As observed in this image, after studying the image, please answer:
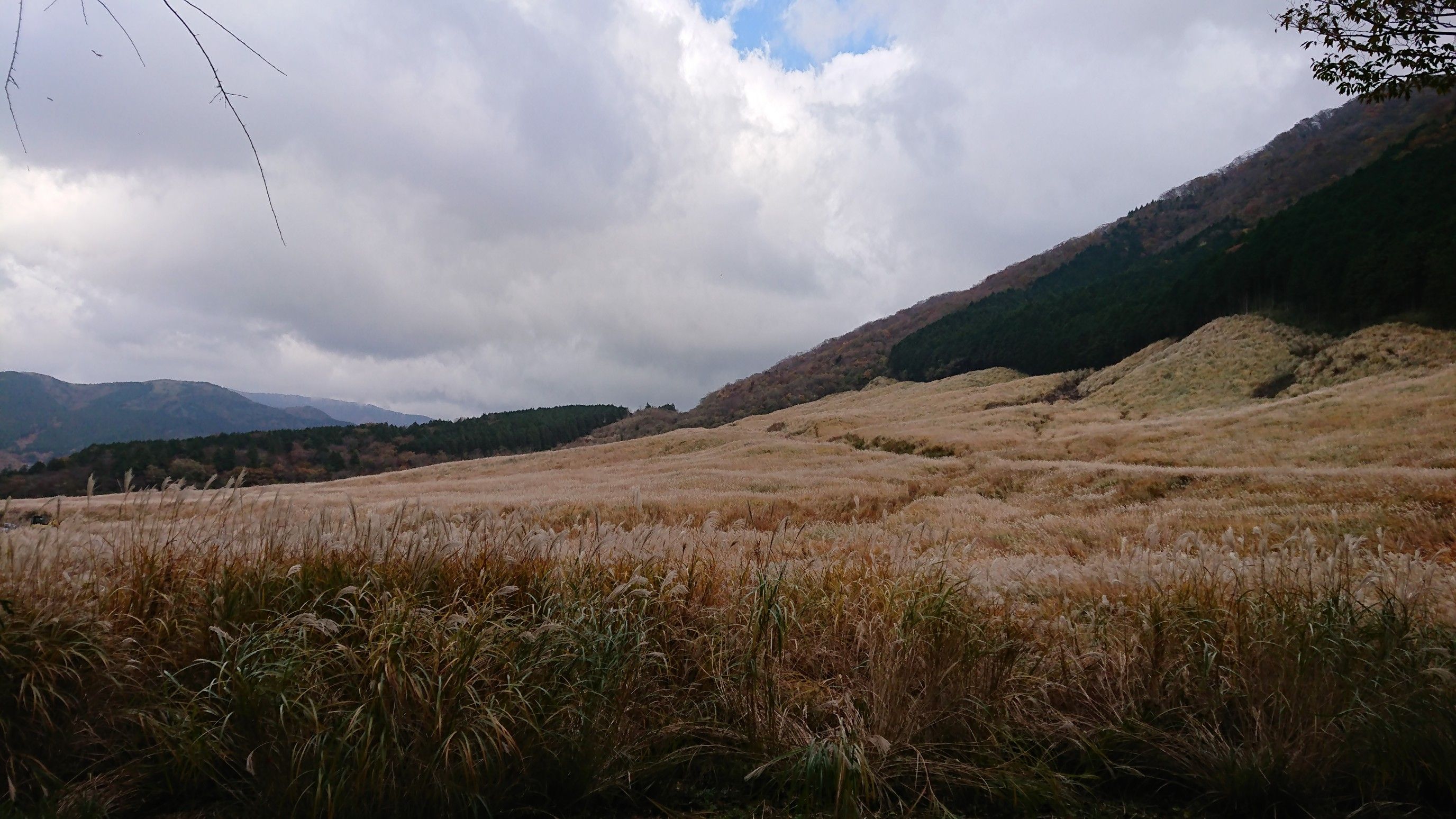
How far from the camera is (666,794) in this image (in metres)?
3.34

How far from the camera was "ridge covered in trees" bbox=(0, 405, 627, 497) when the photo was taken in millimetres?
79250

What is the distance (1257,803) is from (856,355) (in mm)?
156060

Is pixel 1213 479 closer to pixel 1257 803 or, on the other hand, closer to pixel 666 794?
pixel 1257 803

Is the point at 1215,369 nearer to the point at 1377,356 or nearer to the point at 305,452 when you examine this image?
the point at 1377,356

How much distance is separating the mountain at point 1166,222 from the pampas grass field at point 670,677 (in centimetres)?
12284

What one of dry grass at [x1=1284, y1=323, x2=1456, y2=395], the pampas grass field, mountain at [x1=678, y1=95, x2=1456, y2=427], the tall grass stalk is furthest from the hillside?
the tall grass stalk

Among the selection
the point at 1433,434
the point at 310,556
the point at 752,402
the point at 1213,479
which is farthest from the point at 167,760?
the point at 752,402

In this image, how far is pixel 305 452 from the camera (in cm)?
11006

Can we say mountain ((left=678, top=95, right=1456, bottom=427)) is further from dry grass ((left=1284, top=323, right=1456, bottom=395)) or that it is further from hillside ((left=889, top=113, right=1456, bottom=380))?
dry grass ((left=1284, top=323, right=1456, bottom=395))

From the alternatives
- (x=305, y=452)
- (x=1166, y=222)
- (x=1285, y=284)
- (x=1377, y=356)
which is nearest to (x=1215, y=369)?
(x=1377, y=356)

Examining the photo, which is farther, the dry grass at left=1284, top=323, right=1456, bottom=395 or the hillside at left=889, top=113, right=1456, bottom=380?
the hillside at left=889, top=113, right=1456, bottom=380

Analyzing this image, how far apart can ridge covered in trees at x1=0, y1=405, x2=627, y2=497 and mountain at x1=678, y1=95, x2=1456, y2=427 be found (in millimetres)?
39987

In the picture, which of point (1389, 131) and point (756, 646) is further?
point (1389, 131)

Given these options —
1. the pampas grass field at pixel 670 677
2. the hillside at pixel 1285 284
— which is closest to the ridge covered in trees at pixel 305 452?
the pampas grass field at pixel 670 677
